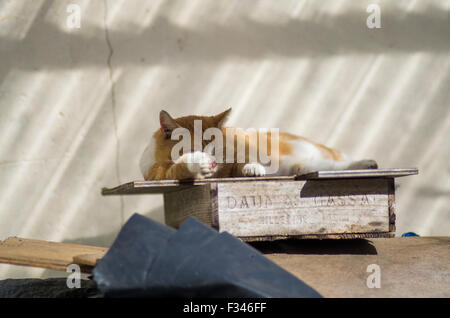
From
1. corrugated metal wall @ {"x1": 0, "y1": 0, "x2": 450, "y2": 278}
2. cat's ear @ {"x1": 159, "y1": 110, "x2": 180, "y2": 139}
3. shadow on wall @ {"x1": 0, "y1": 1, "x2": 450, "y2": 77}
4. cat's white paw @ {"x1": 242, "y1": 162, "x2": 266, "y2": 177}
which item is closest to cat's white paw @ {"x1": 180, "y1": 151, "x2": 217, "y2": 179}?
cat's white paw @ {"x1": 242, "y1": 162, "x2": 266, "y2": 177}

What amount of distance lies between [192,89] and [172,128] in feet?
2.31

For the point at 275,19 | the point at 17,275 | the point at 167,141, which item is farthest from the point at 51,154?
the point at 275,19

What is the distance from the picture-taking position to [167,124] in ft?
7.15

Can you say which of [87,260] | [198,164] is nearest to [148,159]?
[198,164]

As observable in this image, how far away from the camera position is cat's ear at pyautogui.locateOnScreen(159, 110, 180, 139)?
2.15 meters

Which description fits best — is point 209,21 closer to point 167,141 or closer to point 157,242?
point 167,141

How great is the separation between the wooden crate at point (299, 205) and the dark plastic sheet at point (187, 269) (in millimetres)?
501

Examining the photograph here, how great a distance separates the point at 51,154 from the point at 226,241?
1.88 metres

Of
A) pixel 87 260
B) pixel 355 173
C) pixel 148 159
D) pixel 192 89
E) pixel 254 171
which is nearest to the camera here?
pixel 87 260

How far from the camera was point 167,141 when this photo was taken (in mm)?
2217

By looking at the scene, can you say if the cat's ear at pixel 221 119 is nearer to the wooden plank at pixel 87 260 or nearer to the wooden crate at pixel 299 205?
the wooden crate at pixel 299 205

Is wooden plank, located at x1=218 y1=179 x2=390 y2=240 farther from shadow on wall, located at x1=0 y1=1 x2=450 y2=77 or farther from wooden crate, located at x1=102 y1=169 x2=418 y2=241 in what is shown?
shadow on wall, located at x1=0 y1=1 x2=450 y2=77

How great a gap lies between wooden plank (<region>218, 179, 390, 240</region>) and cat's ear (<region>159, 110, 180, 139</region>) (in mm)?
621

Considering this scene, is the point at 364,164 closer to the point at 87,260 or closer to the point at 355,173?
the point at 355,173
